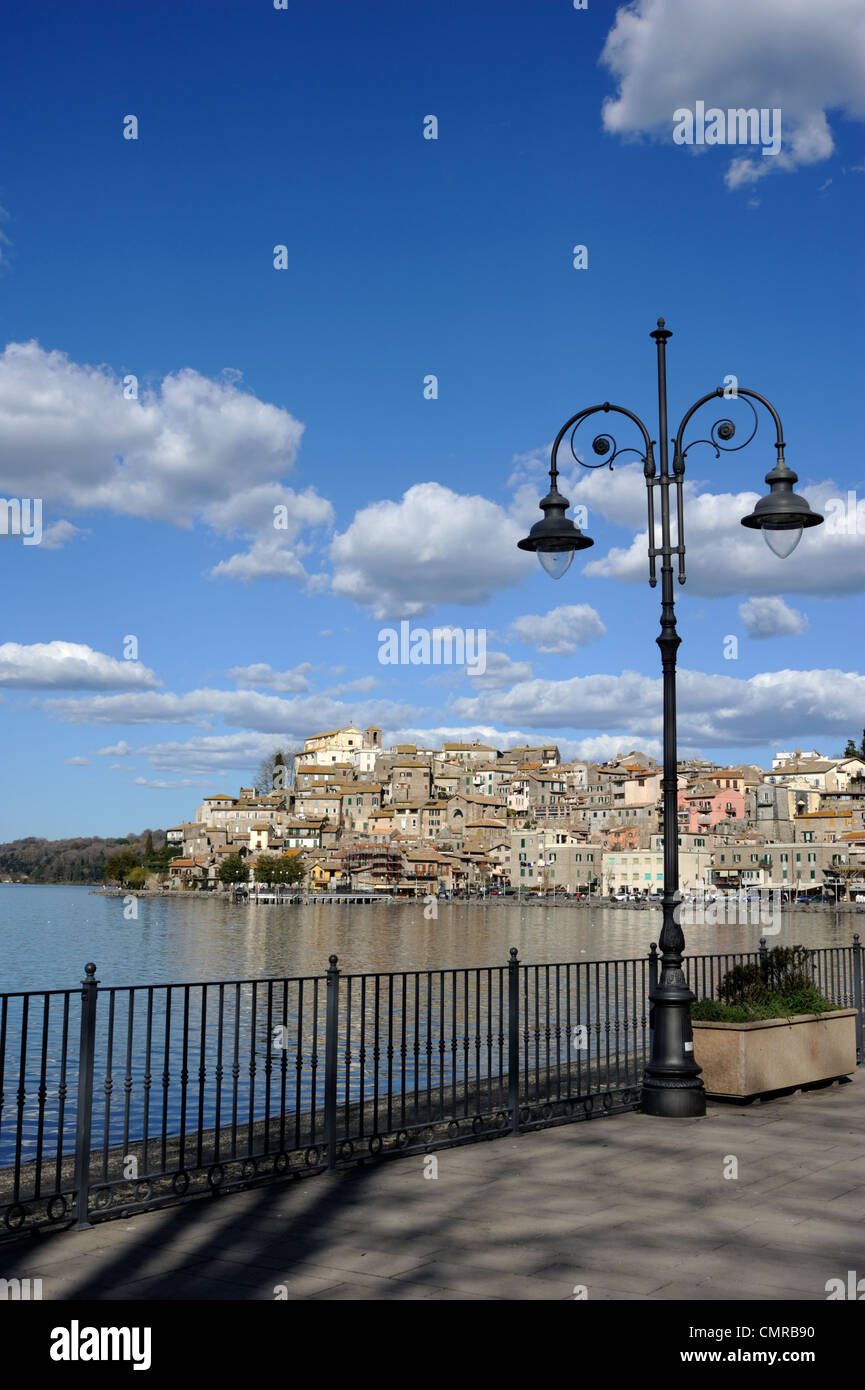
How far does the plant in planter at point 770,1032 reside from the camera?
1072 centimetres

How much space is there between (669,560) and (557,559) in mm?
1205

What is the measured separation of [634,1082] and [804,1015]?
6.33ft

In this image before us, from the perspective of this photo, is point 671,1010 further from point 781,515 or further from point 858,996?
point 858,996

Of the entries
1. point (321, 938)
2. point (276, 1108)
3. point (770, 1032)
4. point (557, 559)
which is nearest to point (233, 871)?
point (321, 938)

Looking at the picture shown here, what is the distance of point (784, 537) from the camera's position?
10508mm

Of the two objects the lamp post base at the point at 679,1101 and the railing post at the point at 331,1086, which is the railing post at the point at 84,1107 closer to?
the railing post at the point at 331,1086

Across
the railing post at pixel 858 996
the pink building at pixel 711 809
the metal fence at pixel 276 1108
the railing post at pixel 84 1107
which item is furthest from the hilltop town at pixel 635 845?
the railing post at pixel 84 1107

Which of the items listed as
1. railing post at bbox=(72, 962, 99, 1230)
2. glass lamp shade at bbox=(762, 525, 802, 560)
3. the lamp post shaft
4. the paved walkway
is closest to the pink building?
the lamp post shaft

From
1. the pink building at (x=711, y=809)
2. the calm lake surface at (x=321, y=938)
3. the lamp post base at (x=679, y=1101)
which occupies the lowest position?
the calm lake surface at (x=321, y=938)

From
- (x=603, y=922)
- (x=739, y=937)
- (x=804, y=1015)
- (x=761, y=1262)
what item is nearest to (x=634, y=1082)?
(x=804, y=1015)

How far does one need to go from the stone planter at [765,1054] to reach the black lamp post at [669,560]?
42 centimetres

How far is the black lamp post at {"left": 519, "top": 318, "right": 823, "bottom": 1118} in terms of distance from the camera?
10297 mm

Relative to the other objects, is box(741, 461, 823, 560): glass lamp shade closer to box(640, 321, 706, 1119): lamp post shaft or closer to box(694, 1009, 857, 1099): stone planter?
box(640, 321, 706, 1119): lamp post shaft

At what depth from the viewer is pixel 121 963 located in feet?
208
